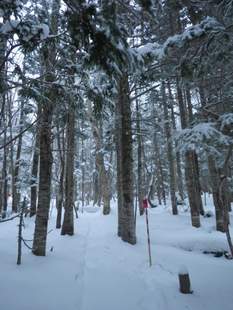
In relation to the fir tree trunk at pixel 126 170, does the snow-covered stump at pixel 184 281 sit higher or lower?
lower

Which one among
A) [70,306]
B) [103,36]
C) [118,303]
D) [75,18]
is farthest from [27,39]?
[118,303]

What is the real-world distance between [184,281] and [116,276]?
152cm

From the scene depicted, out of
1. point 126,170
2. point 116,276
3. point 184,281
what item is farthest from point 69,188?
point 184,281

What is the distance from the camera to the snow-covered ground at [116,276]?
4.35 metres

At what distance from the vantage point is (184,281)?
483 centimetres

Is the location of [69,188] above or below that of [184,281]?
above

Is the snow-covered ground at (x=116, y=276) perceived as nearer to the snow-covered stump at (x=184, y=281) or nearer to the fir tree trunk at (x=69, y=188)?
the snow-covered stump at (x=184, y=281)

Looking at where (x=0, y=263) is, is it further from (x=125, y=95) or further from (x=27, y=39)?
(x=125, y=95)

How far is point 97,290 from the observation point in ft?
15.8

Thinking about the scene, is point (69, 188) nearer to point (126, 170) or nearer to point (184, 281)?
point (126, 170)

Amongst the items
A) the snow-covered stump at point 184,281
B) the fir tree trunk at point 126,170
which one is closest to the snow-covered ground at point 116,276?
the snow-covered stump at point 184,281

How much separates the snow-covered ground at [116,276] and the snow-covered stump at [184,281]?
120 millimetres

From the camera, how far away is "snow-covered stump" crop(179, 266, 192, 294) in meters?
4.82

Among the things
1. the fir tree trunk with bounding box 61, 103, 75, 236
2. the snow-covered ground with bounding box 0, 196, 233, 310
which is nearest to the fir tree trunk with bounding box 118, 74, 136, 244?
the snow-covered ground with bounding box 0, 196, 233, 310
